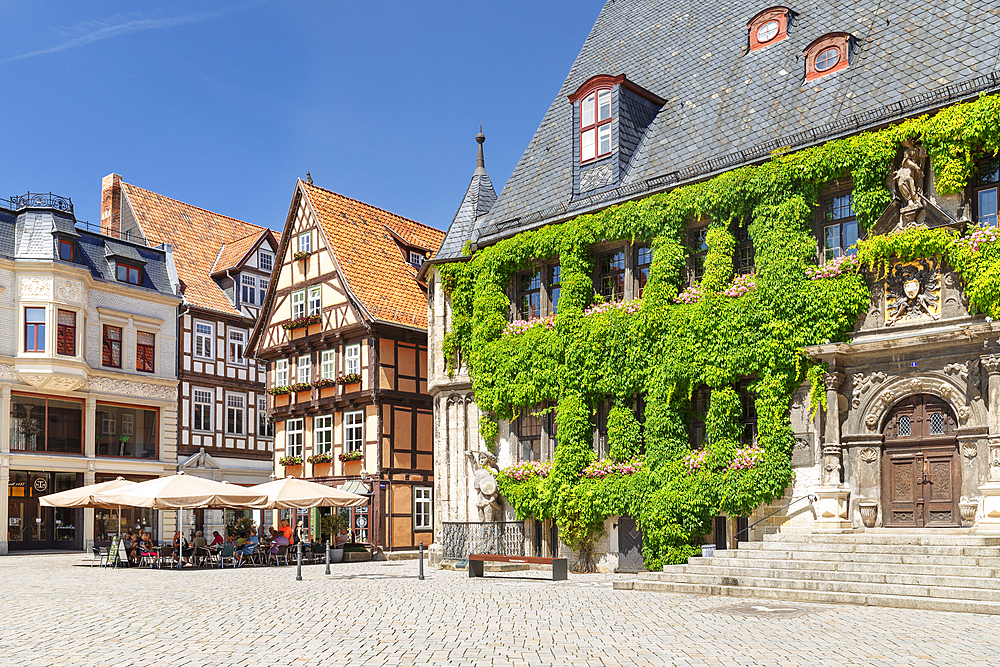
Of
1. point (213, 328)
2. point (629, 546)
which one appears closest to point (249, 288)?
point (213, 328)

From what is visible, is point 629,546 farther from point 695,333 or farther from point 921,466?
point 921,466

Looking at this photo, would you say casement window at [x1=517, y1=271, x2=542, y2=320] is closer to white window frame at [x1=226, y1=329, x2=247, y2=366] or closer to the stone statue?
the stone statue

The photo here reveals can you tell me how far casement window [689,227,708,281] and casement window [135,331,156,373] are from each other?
25.8 meters

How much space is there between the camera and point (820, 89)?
23188mm

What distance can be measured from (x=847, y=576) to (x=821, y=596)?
34.1 inches

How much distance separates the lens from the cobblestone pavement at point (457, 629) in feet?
34.7

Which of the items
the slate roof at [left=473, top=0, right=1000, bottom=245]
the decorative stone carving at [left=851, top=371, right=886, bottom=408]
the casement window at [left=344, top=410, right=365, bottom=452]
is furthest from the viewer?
the casement window at [left=344, top=410, right=365, bottom=452]

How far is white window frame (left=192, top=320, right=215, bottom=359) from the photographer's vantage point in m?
44.7

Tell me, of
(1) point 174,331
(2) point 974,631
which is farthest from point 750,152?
(1) point 174,331

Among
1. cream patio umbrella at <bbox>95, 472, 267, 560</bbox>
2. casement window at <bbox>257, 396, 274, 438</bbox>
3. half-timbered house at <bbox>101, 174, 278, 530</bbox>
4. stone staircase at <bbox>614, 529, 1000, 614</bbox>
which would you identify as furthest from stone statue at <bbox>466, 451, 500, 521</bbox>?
casement window at <bbox>257, 396, 274, 438</bbox>

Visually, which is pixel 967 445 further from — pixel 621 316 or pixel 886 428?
pixel 621 316

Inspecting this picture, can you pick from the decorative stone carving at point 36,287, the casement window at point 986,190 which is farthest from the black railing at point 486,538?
the decorative stone carving at point 36,287

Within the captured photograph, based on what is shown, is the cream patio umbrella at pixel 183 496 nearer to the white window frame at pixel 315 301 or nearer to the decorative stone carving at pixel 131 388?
the white window frame at pixel 315 301

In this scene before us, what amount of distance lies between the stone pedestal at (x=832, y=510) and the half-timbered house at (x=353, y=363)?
53.7ft
